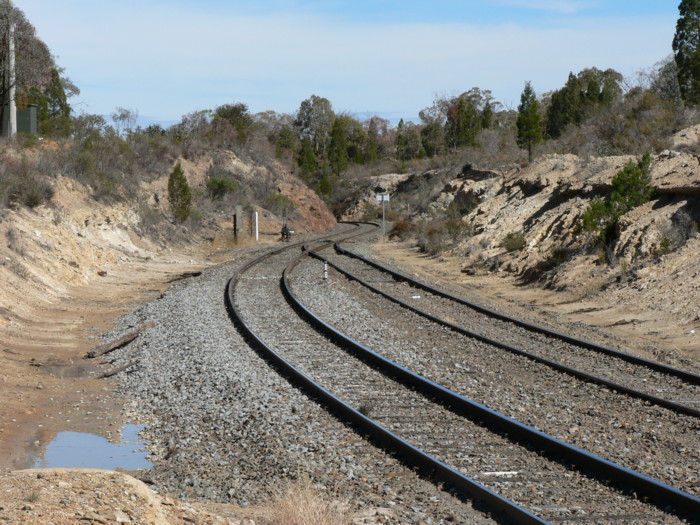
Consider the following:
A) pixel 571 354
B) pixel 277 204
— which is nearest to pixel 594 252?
pixel 571 354

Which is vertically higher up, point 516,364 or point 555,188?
point 555,188

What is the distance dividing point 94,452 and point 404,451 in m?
3.89

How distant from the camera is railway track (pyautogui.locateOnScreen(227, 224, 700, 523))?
7332mm

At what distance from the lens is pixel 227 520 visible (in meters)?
7.16

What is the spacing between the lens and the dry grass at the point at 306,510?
6711 millimetres

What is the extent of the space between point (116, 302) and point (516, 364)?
42.8 feet

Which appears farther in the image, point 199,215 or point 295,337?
point 199,215

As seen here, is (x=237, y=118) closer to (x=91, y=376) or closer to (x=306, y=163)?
(x=306, y=163)

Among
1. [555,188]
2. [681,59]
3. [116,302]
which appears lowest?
[116,302]

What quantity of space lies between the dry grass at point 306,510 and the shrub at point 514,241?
23.5 m

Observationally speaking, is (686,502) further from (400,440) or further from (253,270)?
(253,270)

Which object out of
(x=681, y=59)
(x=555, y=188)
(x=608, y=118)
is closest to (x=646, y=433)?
(x=555, y=188)

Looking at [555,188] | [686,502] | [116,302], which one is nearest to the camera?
[686,502]

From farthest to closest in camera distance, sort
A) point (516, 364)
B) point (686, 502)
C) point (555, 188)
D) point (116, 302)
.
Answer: point (555, 188), point (116, 302), point (516, 364), point (686, 502)
